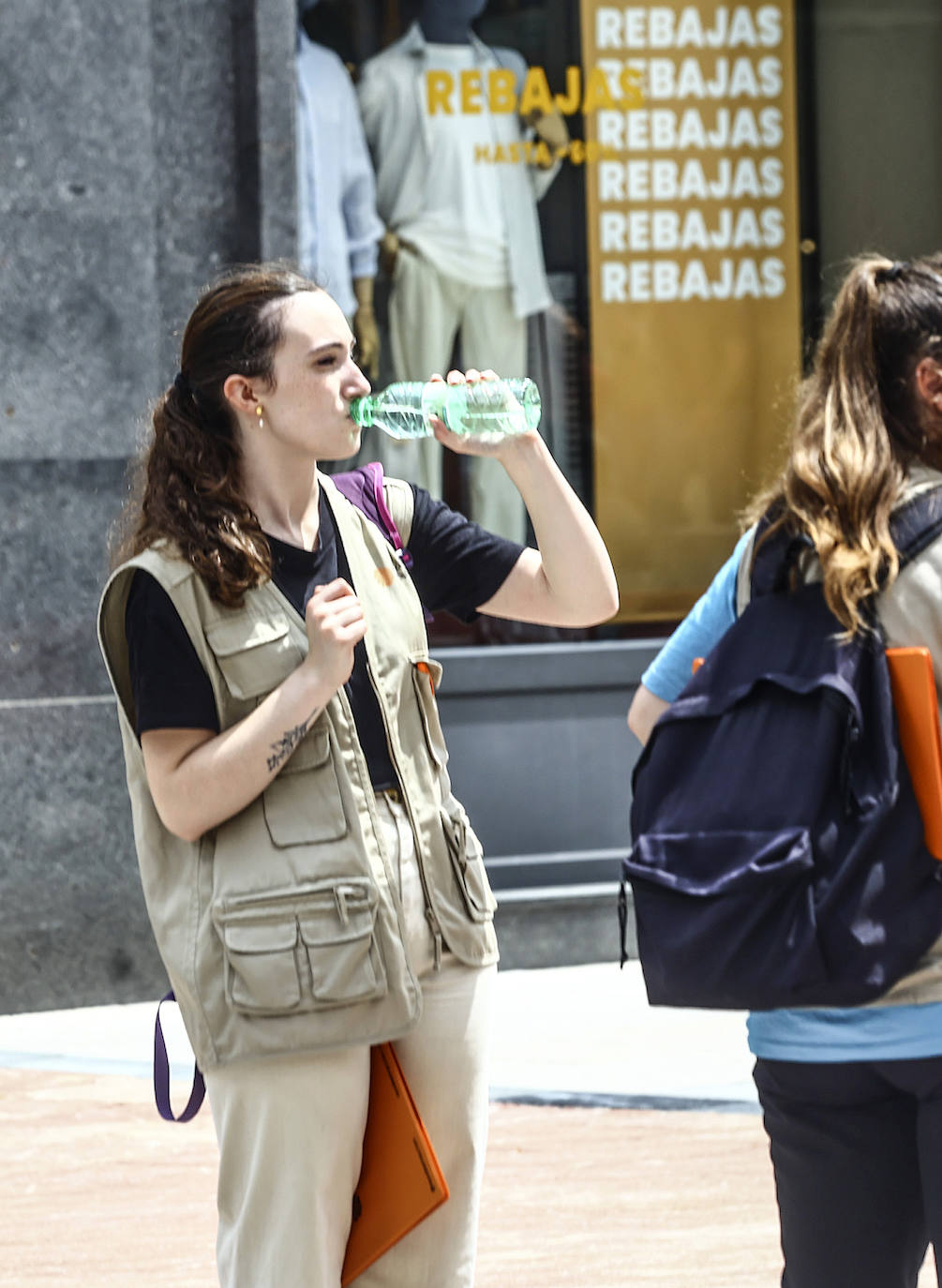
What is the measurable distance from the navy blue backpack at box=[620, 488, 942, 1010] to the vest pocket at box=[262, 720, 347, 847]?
0.53 metres

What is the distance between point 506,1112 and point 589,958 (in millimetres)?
1979

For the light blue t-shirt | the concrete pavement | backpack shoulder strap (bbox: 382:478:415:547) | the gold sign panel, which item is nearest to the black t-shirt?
backpack shoulder strap (bbox: 382:478:415:547)

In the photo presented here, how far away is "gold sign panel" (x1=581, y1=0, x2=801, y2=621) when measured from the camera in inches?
305

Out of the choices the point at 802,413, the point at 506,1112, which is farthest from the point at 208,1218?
the point at 802,413

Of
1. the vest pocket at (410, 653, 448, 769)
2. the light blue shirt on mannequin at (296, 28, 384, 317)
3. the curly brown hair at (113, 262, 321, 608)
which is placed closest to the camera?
the curly brown hair at (113, 262, 321, 608)


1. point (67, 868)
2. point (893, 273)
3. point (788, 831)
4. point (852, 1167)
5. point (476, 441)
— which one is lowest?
point (67, 868)

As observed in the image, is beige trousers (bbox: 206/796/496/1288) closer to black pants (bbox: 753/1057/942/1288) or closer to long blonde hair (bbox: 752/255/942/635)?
black pants (bbox: 753/1057/942/1288)

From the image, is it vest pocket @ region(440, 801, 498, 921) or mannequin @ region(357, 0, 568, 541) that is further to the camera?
mannequin @ region(357, 0, 568, 541)

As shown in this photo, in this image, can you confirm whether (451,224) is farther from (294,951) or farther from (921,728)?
(921,728)

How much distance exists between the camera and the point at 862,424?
7.70 ft

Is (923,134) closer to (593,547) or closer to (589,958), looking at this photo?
(589,958)

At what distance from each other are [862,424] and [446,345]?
5.43 metres

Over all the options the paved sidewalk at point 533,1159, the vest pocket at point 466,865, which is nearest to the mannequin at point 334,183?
the paved sidewalk at point 533,1159

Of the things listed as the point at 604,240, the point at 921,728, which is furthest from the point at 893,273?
the point at 604,240
